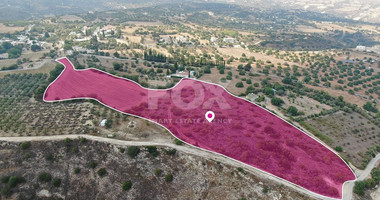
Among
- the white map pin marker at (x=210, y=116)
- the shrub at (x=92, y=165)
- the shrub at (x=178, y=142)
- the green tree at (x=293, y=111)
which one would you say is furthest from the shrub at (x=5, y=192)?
the green tree at (x=293, y=111)

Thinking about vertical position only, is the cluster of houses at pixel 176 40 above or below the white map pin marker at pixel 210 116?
above

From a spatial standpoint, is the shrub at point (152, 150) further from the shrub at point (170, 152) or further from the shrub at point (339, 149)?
the shrub at point (339, 149)

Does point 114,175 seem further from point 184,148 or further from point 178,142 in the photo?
point 184,148

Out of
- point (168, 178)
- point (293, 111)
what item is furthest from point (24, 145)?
point (293, 111)

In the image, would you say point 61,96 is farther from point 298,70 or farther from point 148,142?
point 298,70

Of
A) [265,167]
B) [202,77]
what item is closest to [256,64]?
[202,77]

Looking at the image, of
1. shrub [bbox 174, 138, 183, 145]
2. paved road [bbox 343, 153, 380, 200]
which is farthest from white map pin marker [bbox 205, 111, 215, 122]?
paved road [bbox 343, 153, 380, 200]
